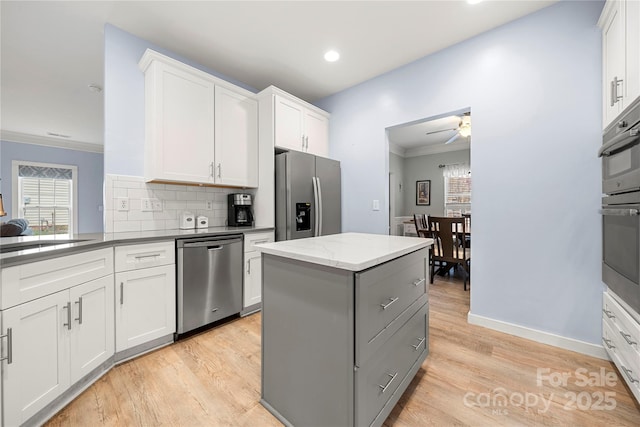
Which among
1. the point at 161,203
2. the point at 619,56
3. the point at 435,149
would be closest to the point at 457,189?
the point at 435,149

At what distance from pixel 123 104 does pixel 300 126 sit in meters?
1.77

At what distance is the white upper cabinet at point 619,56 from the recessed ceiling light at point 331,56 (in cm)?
202

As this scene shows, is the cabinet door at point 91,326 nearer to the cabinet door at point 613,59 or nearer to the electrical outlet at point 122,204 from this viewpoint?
the electrical outlet at point 122,204

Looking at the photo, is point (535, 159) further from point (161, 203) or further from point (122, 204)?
point (122, 204)

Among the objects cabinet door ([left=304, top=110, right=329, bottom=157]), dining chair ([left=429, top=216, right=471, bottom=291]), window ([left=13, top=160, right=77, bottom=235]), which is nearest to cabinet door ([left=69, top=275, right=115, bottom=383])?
cabinet door ([left=304, top=110, right=329, bottom=157])

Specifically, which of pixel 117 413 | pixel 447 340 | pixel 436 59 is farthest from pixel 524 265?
pixel 117 413

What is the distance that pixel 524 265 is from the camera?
7.04 feet

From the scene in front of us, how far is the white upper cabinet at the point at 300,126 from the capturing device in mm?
2924

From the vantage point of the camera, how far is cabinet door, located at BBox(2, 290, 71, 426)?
1.11 m

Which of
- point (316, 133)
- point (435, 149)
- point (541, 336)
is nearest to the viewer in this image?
point (541, 336)

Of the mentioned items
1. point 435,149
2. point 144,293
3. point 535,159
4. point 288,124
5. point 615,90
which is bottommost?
point 144,293

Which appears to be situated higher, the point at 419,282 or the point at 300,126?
the point at 300,126

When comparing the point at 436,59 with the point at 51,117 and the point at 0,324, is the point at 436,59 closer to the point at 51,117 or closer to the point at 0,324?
the point at 0,324

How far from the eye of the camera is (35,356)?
48.0 inches
